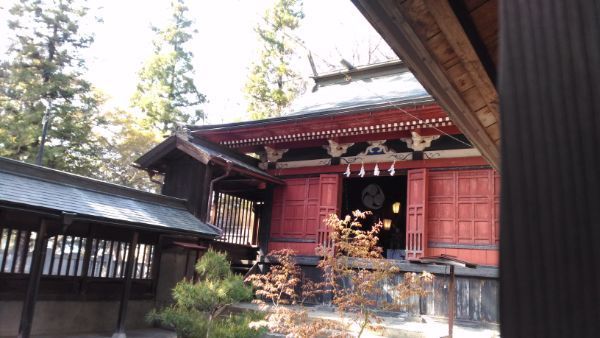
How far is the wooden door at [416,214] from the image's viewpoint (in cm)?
973

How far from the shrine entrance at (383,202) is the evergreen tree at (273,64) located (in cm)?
975

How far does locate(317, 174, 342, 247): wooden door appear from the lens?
1098cm

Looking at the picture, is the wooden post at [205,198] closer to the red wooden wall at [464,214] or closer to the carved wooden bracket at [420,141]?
the carved wooden bracket at [420,141]

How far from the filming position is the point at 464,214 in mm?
9508

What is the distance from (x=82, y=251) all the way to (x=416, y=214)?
6944 mm

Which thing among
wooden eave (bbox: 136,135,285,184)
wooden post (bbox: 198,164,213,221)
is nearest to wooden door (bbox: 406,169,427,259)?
wooden eave (bbox: 136,135,285,184)

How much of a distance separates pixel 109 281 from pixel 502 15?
866 centimetres

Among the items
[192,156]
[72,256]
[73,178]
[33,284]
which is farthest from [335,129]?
[33,284]

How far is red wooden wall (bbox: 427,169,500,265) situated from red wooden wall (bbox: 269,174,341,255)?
2477mm

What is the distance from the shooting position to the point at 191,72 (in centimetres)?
2183

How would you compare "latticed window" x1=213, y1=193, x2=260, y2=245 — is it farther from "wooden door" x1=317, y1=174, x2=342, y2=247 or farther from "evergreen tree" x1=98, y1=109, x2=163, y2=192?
"evergreen tree" x1=98, y1=109, x2=163, y2=192

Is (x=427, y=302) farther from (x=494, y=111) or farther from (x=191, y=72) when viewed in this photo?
(x=191, y=72)

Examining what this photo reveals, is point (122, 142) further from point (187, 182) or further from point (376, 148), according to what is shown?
point (376, 148)

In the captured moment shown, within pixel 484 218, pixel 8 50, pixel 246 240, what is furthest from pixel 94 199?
pixel 8 50
